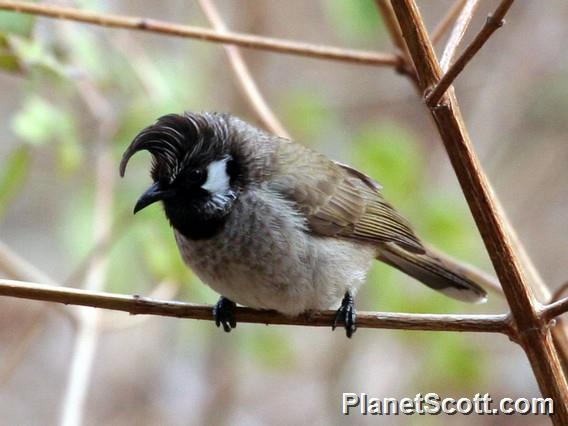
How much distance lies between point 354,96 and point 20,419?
384 cm

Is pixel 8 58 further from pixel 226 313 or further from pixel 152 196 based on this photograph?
pixel 226 313

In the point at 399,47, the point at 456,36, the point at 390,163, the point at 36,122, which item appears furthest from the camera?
the point at 390,163

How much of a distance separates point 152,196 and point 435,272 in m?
1.44

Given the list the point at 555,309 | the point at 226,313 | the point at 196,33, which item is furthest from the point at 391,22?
the point at 555,309

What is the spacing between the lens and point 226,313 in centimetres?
312

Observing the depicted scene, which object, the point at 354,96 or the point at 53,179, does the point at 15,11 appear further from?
the point at 354,96

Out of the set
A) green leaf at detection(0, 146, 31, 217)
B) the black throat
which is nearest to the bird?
the black throat

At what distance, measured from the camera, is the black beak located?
2768mm

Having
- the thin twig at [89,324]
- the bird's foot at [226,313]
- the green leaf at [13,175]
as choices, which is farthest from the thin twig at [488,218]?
the thin twig at [89,324]

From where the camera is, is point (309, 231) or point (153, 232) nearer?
point (309, 231)

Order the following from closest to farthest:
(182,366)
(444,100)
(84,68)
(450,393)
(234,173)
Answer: (444,100)
(234,173)
(84,68)
(450,393)
(182,366)

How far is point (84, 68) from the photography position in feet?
12.3

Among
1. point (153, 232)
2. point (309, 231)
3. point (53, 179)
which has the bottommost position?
point (309, 231)

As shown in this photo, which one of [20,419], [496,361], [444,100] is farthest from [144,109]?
[20,419]
